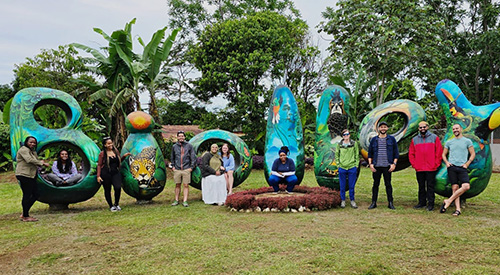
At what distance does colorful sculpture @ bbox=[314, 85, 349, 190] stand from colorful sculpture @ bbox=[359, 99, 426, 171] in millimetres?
650

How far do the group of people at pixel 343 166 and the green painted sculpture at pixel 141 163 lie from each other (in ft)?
0.85

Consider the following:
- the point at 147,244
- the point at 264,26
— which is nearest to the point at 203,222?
the point at 147,244

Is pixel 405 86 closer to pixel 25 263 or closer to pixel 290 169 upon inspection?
pixel 290 169

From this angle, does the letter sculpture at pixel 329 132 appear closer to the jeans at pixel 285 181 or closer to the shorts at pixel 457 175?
the jeans at pixel 285 181

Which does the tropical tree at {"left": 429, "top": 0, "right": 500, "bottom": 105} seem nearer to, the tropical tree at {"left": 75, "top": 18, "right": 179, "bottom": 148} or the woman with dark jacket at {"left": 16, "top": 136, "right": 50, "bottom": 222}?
the tropical tree at {"left": 75, "top": 18, "right": 179, "bottom": 148}

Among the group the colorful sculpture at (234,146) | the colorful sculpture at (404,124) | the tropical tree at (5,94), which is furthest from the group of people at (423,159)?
the tropical tree at (5,94)

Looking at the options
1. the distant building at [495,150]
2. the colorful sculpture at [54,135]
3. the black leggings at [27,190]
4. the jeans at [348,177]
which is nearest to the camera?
the black leggings at [27,190]

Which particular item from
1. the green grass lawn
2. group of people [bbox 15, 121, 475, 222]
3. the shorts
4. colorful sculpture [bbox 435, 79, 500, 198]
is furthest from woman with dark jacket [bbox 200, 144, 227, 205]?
the shorts

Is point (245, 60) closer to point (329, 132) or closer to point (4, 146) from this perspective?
point (329, 132)

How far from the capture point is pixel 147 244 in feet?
16.7

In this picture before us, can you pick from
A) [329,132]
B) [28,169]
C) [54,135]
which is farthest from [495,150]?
[28,169]

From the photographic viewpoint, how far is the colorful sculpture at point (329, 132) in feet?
28.1

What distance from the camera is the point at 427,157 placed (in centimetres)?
709

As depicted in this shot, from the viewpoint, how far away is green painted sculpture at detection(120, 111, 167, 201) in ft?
26.7
